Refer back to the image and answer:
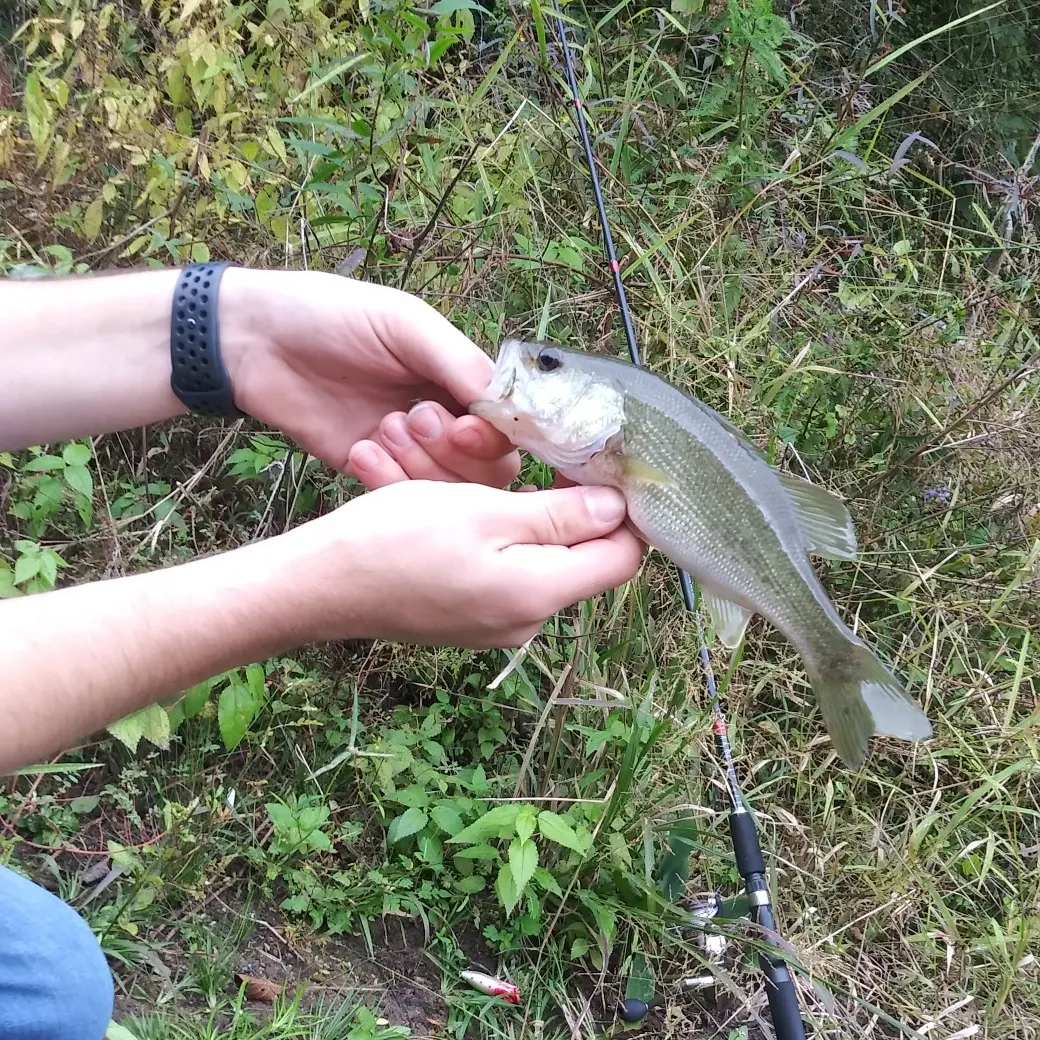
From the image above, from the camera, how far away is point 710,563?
1983mm

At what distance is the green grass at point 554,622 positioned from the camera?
7.70 ft

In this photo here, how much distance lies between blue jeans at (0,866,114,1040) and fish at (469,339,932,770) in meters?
1.38

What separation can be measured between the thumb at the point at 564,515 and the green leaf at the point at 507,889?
3.28 ft

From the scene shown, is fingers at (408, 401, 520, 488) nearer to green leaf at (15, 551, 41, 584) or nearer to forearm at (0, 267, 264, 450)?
forearm at (0, 267, 264, 450)

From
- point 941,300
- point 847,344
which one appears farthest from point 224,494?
point 941,300

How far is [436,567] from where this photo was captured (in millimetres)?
1530

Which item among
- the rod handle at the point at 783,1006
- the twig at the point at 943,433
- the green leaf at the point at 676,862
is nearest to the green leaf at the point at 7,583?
the green leaf at the point at 676,862

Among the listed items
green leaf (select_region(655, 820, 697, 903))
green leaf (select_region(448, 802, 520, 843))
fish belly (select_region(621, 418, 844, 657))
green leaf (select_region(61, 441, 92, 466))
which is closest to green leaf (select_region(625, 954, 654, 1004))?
green leaf (select_region(655, 820, 697, 903))

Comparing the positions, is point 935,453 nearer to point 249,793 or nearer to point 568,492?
point 568,492

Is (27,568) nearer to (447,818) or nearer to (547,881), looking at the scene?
(447,818)

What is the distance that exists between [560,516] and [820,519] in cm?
68

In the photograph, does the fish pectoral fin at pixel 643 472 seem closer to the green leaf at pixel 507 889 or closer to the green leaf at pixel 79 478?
the green leaf at pixel 507 889

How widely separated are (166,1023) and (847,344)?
3302 millimetres

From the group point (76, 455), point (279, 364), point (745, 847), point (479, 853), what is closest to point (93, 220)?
point (76, 455)
